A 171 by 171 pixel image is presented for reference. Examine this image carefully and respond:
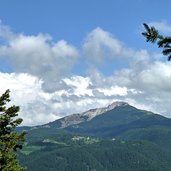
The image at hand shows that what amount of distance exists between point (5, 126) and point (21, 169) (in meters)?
3.74

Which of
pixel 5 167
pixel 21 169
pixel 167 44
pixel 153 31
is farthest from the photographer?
pixel 21 169

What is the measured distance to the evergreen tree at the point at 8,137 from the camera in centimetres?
3272

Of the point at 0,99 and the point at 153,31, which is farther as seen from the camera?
the point at 0,99

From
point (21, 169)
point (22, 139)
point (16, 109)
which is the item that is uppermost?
point (16, 109)

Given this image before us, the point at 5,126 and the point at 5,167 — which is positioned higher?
the point at 5,126

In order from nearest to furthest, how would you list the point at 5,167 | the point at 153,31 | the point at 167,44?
the point at 153,31
the point at 167,44
the point at 5,167

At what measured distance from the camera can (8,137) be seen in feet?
109

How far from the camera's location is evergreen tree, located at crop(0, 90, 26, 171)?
32.7 meters

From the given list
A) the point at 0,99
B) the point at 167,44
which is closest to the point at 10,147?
the point at 0,99

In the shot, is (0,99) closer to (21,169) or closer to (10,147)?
(10,147)

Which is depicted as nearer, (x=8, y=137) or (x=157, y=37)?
(x=157, y=37)

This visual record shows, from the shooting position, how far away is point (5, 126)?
112 feet

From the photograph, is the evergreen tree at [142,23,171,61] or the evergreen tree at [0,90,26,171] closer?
the evergreen tree at [142,23,171,61]

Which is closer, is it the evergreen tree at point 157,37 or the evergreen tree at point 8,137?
the evergreen tree at point 157,37
